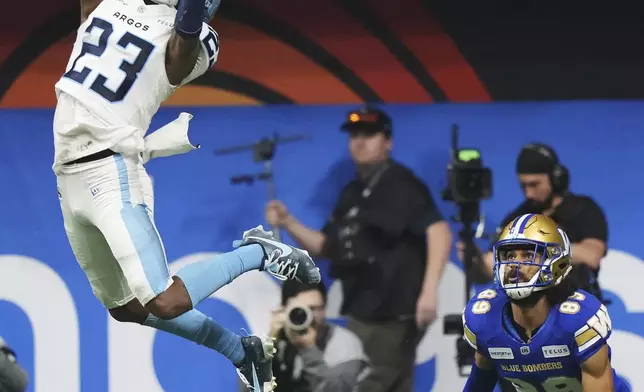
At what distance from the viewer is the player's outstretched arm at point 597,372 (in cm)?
351

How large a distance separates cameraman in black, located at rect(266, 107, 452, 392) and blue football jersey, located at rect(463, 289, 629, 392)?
1.24m

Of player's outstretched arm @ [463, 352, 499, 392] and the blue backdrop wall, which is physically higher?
the blue backdrop wall

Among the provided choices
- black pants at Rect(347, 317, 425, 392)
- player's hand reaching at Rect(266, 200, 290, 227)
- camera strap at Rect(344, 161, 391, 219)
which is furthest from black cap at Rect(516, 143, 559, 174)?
player's hand reaching at Rect(266, 200, 290, 227)

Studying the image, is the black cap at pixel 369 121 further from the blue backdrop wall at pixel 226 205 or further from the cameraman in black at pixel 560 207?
the cameraman in black at pixel 560 207

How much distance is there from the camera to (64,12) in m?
5.18

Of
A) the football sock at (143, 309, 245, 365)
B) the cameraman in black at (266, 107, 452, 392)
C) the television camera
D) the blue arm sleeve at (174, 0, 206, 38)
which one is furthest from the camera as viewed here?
the cameraman in black at (266, 107, 452, 392)

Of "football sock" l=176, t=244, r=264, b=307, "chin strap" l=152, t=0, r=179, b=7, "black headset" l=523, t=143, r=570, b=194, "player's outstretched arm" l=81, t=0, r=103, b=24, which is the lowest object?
"football sock" l=176, t=244, r=264, b=307

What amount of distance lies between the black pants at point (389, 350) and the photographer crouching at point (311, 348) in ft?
0.15

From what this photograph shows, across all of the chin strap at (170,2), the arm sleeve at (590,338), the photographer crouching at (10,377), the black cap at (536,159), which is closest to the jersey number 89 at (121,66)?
the chin strap at (170,2)

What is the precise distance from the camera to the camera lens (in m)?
5.02

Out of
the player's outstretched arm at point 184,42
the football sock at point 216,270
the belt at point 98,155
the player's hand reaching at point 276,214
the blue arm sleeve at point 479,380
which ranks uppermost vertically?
the player's outstretched arm at point 184,42

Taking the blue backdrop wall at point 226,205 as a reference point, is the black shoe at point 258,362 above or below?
below

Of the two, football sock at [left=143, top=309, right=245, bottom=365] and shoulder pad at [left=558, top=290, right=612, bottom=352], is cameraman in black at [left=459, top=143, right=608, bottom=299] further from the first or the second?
football sock at [left=143, top=309, right=245, bottom=365]

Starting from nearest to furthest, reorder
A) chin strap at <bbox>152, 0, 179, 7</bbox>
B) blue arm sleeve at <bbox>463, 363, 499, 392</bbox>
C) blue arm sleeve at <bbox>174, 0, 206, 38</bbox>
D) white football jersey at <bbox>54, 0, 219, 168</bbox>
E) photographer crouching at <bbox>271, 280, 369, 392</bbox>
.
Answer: blue arm sleeve at <bbox>174, 0, 206, 38</bbox>
white football jersey at <bbox>54, 0, 219, 168</bbox>
chin strap at <bbox>152, 0, 179, 7</bbox>
blue arm sleeve at <bbox>463, 363, 499, 392</bbox>
photographer crouching at <bbox>271, 280, 369, 392</bbox>
